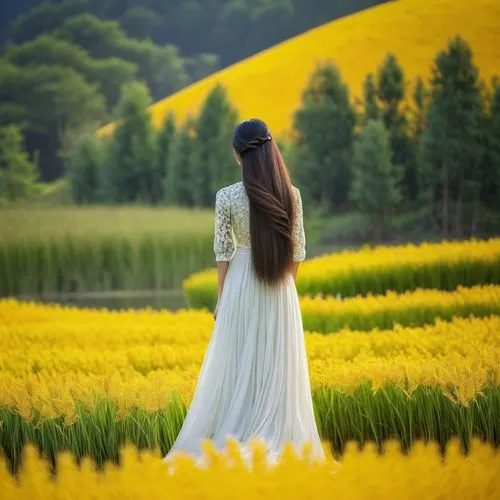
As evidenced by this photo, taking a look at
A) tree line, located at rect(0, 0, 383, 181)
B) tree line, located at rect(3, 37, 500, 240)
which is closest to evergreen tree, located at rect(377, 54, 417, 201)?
tree line, located at rect(3, 37, 500, 240)

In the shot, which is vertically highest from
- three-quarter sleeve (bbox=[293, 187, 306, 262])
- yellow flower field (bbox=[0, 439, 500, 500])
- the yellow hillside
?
the yellow hillside

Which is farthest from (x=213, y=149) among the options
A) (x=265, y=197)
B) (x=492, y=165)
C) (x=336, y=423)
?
(x=265, y=197)

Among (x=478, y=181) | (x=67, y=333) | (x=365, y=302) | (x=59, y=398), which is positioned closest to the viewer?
(x=59, y=398)

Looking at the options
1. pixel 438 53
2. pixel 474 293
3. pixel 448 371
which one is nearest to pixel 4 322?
pixel 474 293

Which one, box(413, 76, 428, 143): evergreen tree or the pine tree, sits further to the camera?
the pine tree

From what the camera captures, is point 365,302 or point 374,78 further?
point 374,78

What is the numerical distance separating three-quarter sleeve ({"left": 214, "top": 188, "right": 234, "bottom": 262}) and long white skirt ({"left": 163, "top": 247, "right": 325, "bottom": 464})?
0.18 ft

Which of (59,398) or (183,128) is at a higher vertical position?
(183,128)

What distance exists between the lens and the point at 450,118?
43.1ft

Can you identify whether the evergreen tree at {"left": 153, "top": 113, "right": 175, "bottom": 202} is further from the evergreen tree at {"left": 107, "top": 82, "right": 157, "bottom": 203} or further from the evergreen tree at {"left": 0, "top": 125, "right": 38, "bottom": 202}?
the evergreen tree at {"left": 0, "top": 125, "right": 38, "bottom": 202}

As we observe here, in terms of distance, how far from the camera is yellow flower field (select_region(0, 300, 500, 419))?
16.3ft

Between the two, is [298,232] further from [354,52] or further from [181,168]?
[181,168]

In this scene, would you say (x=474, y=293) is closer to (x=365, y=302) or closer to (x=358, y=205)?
(x=365, y=302)

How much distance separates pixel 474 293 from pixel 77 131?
6.92 metres
